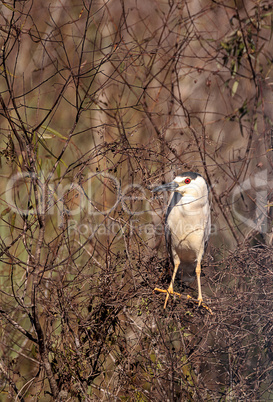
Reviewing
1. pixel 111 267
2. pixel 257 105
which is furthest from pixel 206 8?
pixel 111 267

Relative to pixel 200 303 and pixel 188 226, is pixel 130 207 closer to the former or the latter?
pixel 188 226

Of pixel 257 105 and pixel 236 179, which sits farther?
pixel 257 105

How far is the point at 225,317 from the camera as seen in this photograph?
154 centimetres

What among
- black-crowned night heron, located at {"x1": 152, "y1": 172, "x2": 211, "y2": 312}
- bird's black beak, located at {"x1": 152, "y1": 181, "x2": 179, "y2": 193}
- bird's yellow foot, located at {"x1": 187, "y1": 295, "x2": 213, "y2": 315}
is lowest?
bird's yellow foot, located at {"x1": 187, "y1": 295, "x2": 213, "y2": 315}

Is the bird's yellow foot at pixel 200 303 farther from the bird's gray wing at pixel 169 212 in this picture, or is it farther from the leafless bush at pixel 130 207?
the bird's gray wing at pixel 169 212

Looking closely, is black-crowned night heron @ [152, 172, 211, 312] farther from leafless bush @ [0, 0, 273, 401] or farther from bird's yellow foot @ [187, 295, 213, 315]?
bird's yellow foot @ [187, 295, 213, 315]

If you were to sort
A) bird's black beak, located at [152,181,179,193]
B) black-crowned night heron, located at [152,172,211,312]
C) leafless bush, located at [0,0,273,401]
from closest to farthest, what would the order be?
leafless bush, located at [0,0,273,401], bird's black beak, located at [152,181,179,193], black-crowned night heron, located at [152,172,211,312]

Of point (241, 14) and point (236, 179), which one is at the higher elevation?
point (241, 14)

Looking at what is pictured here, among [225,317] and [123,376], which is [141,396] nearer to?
[123,376]

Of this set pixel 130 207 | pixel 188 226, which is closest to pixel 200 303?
pixel 188 226

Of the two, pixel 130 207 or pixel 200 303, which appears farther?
pixel 130 207

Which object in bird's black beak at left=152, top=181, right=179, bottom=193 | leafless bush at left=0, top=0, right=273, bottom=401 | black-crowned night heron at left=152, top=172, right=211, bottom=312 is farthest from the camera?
black-crowned night heron at left=152, top=172, right=211, bottom=312

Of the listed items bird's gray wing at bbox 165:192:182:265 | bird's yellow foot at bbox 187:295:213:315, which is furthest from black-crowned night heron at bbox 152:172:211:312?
bird's yellow foot at bbox 187:295:213:315

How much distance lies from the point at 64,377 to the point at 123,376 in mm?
223
